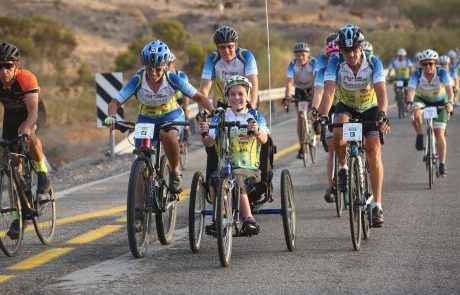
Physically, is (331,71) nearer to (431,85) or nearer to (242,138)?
(242,138)

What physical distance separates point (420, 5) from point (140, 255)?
8906 centimetres

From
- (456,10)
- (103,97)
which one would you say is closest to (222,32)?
(103,97)

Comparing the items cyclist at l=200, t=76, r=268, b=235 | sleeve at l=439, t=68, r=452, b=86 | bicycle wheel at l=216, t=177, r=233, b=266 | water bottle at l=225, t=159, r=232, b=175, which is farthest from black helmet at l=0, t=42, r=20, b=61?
sleeve at l=439, t=68, r=452, b=86

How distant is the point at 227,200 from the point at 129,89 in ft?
6.62

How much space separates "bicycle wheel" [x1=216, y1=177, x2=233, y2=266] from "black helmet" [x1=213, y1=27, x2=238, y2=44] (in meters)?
3.87

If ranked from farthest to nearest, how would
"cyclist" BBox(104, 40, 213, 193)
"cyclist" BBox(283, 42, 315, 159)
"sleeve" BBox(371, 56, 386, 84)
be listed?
1. "cyclist" BBox(283, 42, 315, 159)
2. "sleeve" BBox(371, 56, 386, 84)
3. "cyclist" BBox(104, 40, 213, 193)

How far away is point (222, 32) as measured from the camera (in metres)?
12.4

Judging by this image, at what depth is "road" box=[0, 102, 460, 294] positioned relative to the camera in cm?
809

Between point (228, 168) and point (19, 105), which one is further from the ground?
point (19, 105)

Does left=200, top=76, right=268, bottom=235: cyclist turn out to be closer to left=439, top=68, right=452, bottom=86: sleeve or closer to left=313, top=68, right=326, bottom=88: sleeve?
left=313, top=68, right=326, bottom=88: sleeve

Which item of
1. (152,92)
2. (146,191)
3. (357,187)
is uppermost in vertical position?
(152,92)

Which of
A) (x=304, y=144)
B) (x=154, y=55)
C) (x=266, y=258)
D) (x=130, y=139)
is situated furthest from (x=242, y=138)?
(x=130, y=139)

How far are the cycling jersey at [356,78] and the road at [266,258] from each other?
A: 1.29m

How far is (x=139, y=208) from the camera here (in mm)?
9367
